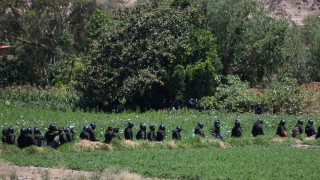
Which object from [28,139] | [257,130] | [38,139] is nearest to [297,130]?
[257,130]

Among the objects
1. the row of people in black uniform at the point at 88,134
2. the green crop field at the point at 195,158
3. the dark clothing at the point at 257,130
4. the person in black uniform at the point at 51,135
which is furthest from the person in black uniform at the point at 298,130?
the person in black uniform at the point at 51,135

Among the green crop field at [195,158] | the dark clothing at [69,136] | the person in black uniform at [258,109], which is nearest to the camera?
the green crop field at [195,158]

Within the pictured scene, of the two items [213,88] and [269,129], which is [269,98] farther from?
[269,129]

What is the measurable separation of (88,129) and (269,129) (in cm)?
1012

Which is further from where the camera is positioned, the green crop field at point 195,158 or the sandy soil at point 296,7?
the sandy soil at point 296,7

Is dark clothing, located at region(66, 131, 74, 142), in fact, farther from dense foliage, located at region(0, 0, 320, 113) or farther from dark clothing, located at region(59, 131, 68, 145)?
dense foliage, located at region(0, 0, 320, 113)

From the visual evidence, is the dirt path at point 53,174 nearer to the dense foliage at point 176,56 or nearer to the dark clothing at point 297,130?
the dark clothing at point 297,130

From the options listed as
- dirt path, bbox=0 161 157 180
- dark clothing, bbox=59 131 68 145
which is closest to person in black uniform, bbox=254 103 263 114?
dark clothing, bbox=59 131 68 145

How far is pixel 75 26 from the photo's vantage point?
6531cm

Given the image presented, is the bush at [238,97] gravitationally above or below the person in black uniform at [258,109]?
above

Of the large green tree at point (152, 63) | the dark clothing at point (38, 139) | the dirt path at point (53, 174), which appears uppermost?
the large green tree at point (152, 63)

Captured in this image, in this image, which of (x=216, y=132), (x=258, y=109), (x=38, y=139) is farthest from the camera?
(x=258, y=109)

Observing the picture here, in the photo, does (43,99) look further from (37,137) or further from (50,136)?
(37,137)

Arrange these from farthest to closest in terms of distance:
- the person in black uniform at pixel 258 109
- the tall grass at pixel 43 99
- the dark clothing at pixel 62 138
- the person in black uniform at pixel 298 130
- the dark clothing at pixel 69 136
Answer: the tall grass at pixel 43 99 → the person in black uniform at pixel 258 109 → the person in black uniform at pixel 298 130 → the dark clothing at pixel 69 136 → the dark clothing at pixel 62 138
